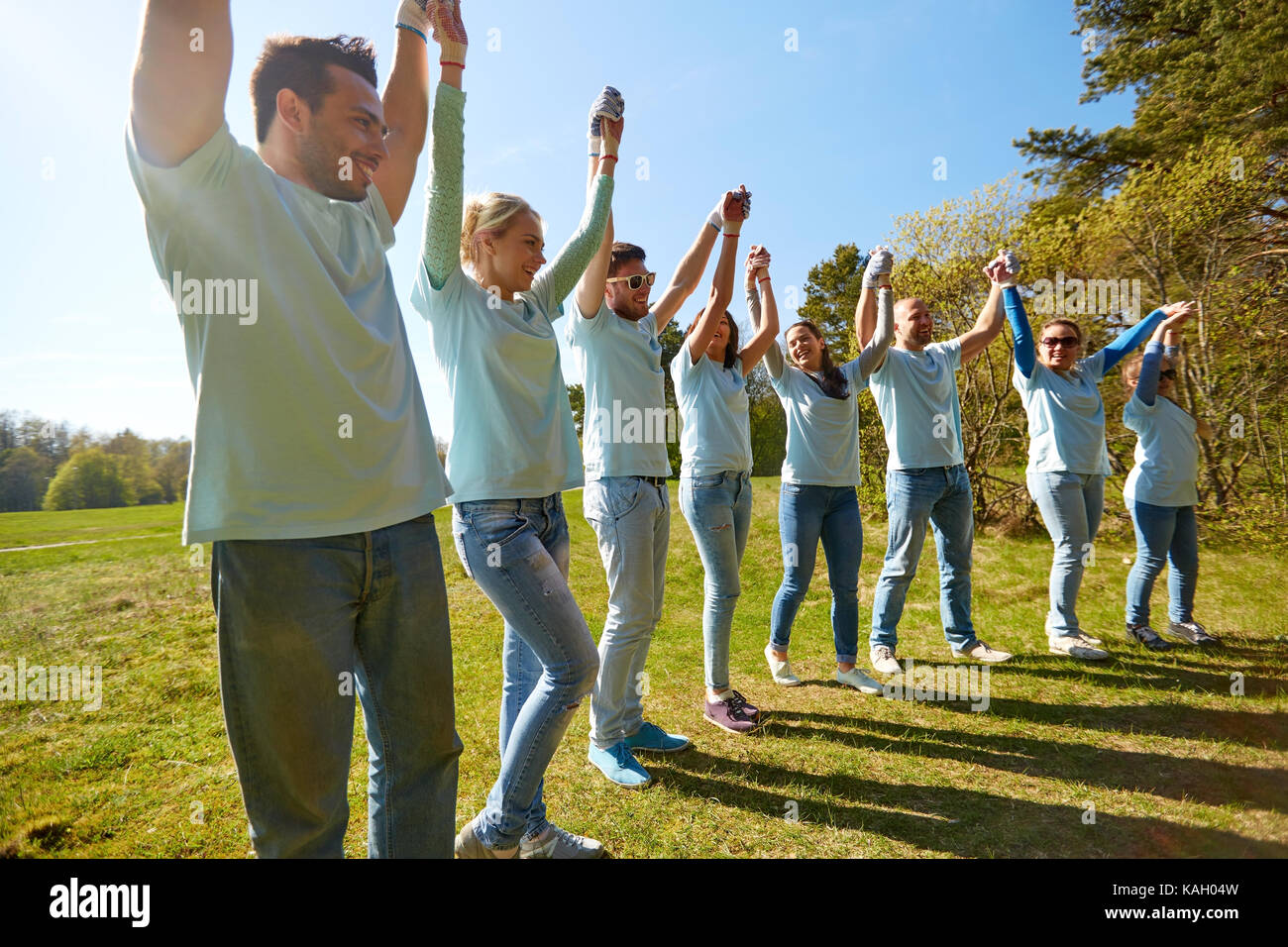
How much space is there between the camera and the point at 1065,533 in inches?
198

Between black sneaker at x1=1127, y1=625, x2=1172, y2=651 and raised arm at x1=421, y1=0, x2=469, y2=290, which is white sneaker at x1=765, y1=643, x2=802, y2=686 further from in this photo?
raised arm at x1=421, y1=0, x2=469, y2=290

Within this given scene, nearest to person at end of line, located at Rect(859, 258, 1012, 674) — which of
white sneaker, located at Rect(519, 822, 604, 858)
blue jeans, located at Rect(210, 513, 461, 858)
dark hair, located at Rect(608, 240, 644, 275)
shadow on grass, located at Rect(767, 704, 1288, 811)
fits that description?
shadow on grass, located at Rect(767, 704, 1288, 811)

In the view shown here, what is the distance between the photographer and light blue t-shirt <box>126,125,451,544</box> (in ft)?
4.25

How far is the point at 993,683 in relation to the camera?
15.0ft

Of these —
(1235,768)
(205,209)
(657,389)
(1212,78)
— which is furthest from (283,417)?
(1212,78)

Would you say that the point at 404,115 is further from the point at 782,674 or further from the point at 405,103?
the point at 782,674

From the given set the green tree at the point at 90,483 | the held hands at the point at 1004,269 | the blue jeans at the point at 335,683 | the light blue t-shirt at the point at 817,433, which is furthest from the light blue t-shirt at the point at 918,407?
the green tree at the point at 90,483

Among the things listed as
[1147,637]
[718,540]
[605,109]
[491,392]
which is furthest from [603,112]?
[1147,637]

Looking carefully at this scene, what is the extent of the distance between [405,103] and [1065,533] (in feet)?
17.0

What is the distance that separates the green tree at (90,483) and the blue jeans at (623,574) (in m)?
12.6

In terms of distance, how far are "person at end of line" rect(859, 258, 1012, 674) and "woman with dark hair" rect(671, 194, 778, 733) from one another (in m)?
1.28

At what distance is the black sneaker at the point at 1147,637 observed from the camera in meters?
5.08

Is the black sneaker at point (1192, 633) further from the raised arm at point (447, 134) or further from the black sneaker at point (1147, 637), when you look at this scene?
the raised arm at point (447, 134)
